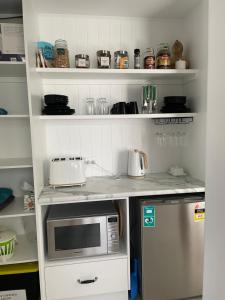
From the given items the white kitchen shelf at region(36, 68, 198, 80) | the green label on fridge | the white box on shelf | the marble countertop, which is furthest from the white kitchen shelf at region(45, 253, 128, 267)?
the white box on shelf

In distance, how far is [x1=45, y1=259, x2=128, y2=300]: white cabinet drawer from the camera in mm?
1532

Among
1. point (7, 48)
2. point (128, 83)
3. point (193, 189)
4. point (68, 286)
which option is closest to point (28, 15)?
point (7, 48)

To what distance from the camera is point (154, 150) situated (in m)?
2.10

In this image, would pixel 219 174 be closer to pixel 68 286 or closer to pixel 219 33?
pixel 219 33

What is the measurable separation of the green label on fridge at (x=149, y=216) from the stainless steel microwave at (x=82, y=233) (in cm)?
20

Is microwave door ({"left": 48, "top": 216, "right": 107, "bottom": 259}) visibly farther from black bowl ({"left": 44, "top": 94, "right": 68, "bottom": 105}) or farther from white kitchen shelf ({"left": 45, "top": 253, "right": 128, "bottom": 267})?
black bowl ({"left": 44, "top": 94, "right": 68, "bottom": 105})

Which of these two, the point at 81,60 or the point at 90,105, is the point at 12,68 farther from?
the point at 90,105

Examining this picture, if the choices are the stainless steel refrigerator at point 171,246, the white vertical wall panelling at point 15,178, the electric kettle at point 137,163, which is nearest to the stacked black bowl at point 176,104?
the electric kettle at point 137,163

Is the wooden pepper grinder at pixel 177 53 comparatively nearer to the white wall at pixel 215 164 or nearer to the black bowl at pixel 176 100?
the black bowl at pixel 176 100

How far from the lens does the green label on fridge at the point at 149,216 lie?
1.54 meters

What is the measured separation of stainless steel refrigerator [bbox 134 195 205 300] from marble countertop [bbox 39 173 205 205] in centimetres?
7

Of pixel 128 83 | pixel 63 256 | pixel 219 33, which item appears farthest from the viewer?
pixel 128 83

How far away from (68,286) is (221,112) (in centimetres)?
161

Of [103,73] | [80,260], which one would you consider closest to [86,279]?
[80,260]
